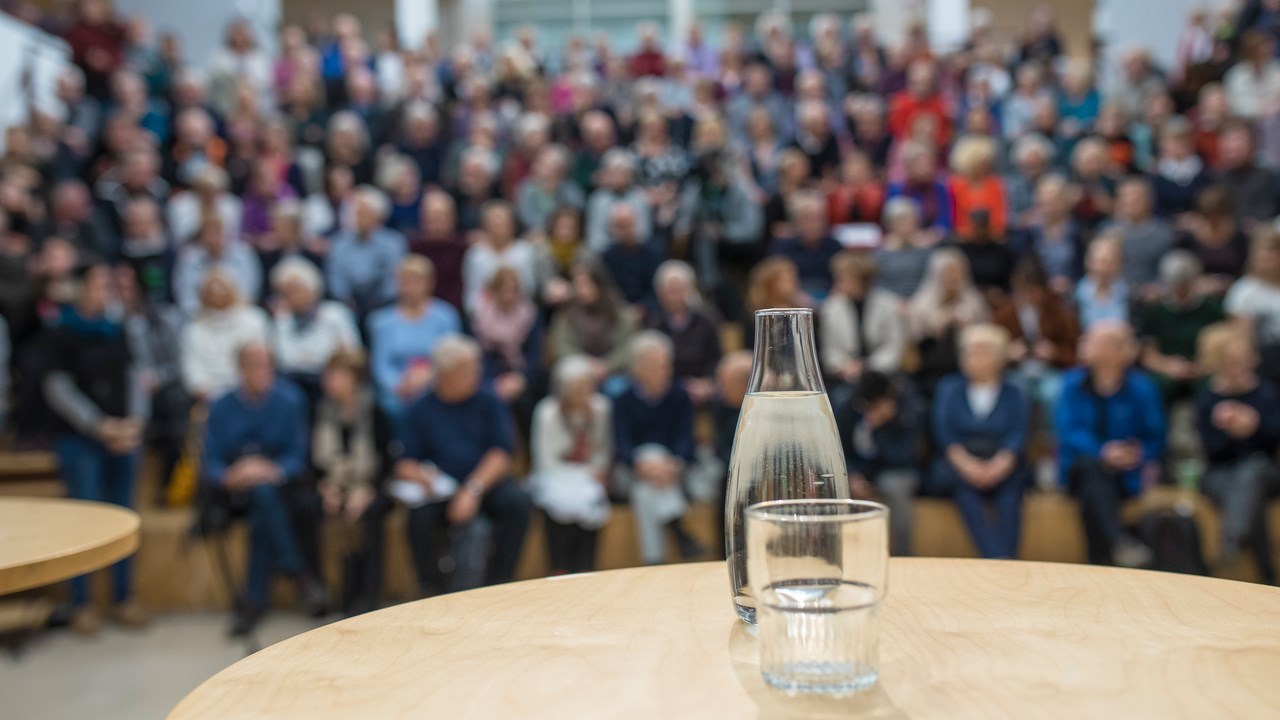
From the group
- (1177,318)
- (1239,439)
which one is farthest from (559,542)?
(1177,318)

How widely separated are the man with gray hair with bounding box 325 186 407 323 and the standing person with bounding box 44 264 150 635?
102 cm

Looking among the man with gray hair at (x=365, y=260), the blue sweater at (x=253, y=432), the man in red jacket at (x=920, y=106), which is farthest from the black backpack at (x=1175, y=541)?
the man in red jacket at (x=920, y=106)

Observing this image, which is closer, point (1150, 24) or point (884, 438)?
point (884, 438)

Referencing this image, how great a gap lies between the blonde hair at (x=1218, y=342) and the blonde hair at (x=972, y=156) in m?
1.78

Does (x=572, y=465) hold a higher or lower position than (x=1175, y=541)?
higher

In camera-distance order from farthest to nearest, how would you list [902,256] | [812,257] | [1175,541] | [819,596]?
1. [812,257]
2. [902,256]
3. [1175,541]
4. [819,596]

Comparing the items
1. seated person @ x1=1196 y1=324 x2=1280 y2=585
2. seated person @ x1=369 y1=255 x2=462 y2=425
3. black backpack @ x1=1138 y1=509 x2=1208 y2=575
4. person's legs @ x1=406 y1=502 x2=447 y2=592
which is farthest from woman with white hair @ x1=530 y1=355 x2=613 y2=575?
seated person @ x1=1196 y1=324 x2=1280 y2=585

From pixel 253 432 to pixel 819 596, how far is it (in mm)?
3432

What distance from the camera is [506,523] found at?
361cm

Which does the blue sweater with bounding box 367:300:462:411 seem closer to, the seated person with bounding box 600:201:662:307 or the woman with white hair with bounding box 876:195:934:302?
the seated person with bounding box 600:201:662:307

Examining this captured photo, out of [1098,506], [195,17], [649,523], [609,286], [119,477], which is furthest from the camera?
[195,17]

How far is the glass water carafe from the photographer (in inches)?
30.6

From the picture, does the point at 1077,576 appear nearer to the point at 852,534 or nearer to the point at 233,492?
the point at 852,534

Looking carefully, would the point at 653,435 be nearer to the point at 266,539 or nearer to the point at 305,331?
the point at 266,539
